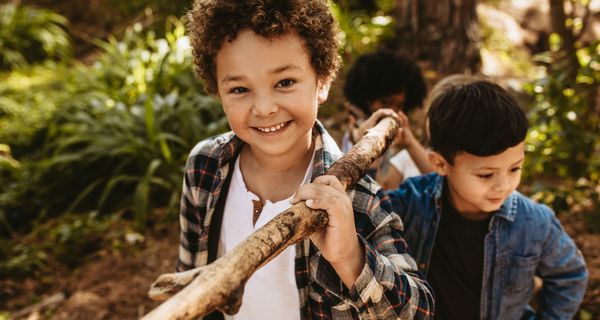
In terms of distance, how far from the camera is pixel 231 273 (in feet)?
3.44

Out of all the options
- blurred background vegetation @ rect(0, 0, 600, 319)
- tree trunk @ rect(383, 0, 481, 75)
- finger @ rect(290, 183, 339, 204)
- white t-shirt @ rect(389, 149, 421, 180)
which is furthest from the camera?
tree trunk @ rect(383, 0, 481, 75)

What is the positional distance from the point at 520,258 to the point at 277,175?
3.48 feet

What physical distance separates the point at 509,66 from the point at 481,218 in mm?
4439

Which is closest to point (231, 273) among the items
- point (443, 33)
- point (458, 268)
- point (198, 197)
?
point (198, 197)

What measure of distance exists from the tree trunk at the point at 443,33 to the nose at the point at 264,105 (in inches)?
158

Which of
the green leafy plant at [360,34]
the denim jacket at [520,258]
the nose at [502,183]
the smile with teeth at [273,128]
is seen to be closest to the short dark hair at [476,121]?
the nose at [502,183]

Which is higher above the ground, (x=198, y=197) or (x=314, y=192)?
(x=314, y=192)

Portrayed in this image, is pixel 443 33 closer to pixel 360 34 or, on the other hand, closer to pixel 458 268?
pixel 360 34

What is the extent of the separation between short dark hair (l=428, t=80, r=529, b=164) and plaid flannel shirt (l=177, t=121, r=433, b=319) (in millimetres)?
512

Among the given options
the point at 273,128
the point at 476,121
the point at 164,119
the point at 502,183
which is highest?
the point at 273,128

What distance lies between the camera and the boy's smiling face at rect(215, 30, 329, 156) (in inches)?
62.4

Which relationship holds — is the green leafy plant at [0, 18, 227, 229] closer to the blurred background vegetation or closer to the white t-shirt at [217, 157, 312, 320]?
the blurred background vegetation

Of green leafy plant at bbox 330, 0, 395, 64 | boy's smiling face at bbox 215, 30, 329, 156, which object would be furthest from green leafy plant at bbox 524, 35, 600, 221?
green leafy plant at bbox 330, 0, 395, 64

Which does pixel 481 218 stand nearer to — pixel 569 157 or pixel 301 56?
pixel 301 56
